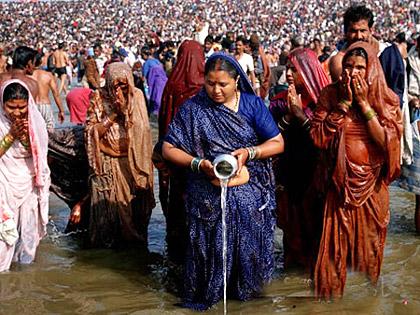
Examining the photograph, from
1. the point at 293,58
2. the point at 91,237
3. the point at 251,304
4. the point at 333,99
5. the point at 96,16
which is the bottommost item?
the point at 251,304

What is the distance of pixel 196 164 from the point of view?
4.46 m

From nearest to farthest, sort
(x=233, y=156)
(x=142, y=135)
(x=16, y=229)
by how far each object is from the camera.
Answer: (x=233, y=156), (x=16, y=229), (x=142, y=135)

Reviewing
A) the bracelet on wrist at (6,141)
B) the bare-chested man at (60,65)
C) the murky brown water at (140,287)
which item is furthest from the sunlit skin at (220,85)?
the bare-chested man at (60,65)

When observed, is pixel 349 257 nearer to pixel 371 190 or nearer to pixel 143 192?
pixel 371 190

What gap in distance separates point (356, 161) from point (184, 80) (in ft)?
5.83

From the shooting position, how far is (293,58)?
5129 mm

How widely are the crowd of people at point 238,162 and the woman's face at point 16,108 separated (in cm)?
1

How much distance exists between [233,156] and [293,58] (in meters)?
1.12

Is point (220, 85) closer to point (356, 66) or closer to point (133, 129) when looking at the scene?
point (356, 66)

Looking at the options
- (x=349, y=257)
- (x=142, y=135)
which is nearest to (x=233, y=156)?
(x=349, y=257)

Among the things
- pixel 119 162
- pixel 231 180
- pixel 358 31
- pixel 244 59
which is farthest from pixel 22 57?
pixel 244 59

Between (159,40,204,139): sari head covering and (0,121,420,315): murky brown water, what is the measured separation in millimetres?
1212

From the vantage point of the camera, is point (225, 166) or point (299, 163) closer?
point (225, 166)

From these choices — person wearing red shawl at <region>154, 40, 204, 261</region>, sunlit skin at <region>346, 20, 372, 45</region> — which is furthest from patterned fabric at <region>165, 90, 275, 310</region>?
sunlit skin at <region>346, 20, 372, 45</region>
